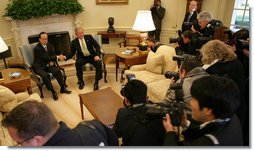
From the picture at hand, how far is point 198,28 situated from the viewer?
3.36 m

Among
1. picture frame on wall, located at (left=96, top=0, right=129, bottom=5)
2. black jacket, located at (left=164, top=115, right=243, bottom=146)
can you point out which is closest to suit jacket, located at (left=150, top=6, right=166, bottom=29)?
picture frame on wall, located at (left=96, top=0, right=129, bottom=5)

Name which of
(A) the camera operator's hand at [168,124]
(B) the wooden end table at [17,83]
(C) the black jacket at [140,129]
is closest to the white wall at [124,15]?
(B) the wooden end table at [17,83]

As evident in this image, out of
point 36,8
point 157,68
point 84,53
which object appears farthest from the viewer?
point 36,8

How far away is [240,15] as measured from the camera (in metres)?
4.77

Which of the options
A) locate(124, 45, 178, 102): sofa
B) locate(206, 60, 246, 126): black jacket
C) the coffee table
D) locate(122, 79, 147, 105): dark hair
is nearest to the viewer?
locate(122, 79, 147, 105): dark hair

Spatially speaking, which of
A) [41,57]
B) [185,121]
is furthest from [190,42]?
[41,57]

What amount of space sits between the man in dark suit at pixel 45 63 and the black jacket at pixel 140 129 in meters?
2.50

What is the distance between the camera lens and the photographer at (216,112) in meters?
1.03

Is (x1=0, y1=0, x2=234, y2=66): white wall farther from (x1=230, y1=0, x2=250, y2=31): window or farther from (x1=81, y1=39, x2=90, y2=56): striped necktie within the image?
(x1=81, y1=39, x2=90, y2=56): striped necktie

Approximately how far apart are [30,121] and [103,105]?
1.76 meters

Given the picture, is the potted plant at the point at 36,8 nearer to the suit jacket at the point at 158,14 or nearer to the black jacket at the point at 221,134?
the suit jacket at the point at 158,14

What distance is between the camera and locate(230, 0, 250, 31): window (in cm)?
468

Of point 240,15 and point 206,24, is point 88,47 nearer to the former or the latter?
point 206,24

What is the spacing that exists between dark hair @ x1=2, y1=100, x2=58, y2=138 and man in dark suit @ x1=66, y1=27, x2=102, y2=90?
2.93m
